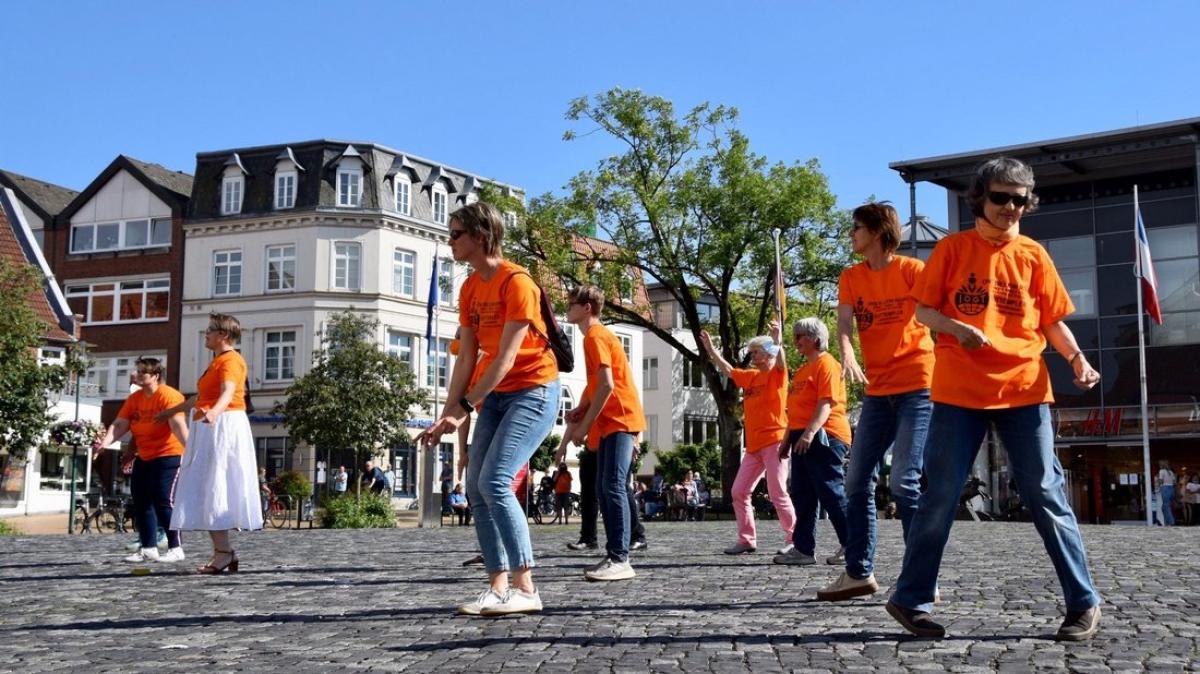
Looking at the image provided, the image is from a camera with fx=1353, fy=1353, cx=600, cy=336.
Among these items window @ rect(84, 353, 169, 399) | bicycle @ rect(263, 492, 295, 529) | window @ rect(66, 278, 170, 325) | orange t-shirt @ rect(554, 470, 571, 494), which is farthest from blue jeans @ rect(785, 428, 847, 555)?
window @ rect(66, 278, 170, 325)

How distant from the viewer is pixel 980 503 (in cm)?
4122

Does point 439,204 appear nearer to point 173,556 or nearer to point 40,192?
point 40,192

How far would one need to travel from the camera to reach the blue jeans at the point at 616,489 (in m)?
8.59

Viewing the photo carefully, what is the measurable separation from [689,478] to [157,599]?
34513mm

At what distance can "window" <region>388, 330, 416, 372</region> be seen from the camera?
55.0 meters

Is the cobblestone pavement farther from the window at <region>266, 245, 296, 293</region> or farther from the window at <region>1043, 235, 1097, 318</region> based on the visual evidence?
the window at <region>266, 245, 296, 293</region>

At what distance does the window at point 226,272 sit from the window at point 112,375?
11.7 ft

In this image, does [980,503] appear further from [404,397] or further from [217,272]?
[217,272]

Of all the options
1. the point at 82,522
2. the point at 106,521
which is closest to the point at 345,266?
the point at 82,522

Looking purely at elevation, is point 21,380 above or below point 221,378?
above

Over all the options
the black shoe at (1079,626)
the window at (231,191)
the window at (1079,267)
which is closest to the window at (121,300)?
the window at (231,191)

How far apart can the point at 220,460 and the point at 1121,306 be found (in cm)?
3630

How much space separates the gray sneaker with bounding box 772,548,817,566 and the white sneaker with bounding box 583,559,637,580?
1644 mm

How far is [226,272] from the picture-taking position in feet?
183
